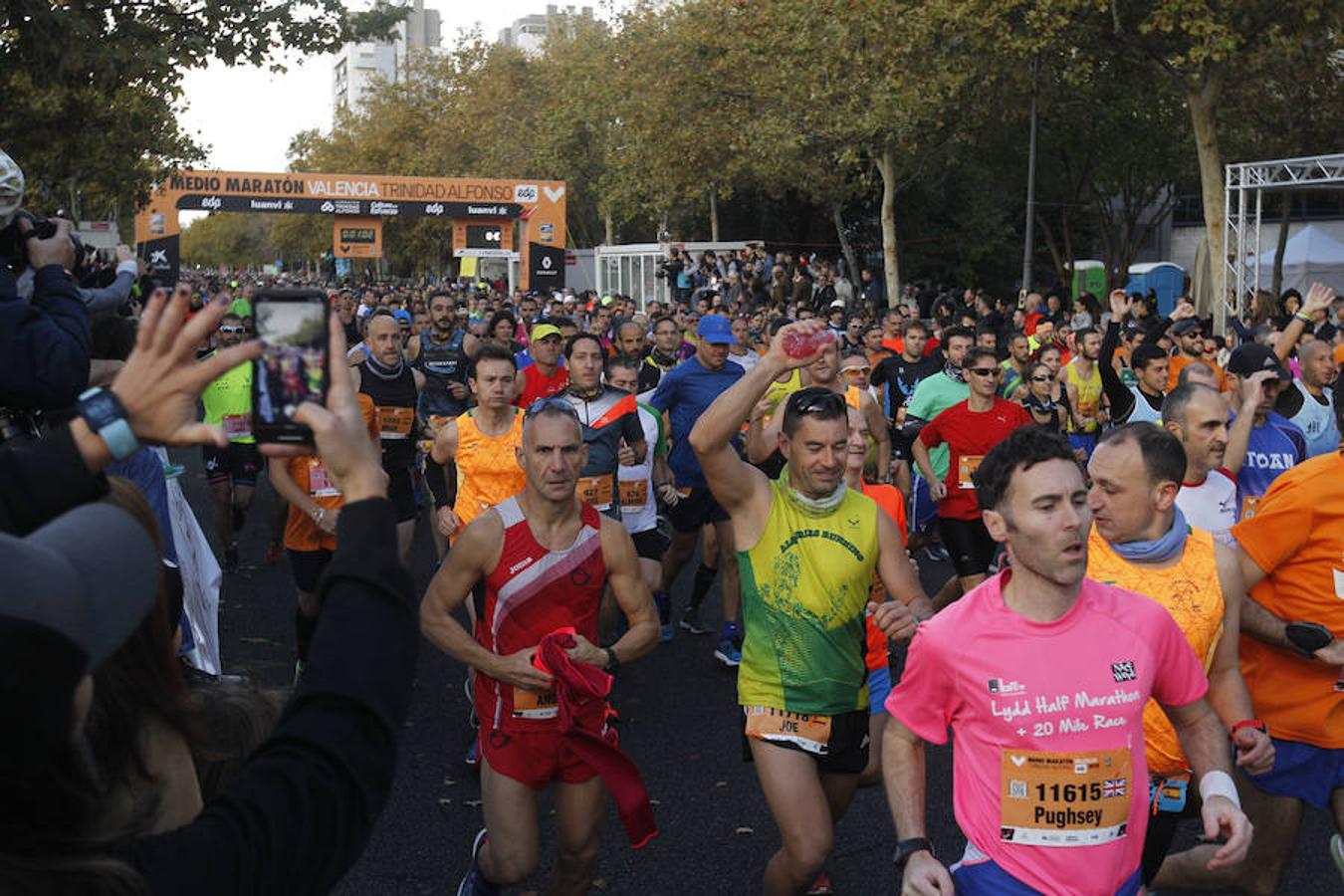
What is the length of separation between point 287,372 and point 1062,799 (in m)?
2.21

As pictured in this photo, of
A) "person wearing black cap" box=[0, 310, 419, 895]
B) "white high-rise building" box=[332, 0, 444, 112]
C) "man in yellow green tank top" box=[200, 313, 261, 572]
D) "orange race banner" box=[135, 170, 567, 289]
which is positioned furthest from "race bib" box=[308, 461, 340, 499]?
"white high-rise building" box=[332, 0, 444, 112]

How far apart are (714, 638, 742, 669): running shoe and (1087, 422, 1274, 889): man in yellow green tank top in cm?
419

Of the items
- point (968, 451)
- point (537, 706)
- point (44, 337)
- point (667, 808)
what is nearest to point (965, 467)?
point (968, 451)

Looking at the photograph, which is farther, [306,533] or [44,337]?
[306,533]

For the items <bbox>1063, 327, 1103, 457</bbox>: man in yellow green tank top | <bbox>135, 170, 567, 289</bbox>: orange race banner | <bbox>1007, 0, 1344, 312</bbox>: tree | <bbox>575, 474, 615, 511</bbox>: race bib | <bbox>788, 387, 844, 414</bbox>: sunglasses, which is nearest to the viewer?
<bbox>788, 387, 844, 414</bbox>: sunglasses

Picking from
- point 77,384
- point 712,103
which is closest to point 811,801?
point 77,384

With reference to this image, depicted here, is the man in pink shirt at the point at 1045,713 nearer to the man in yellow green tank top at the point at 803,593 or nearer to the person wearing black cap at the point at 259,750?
the man in yellow green tank top at the point at 803,593

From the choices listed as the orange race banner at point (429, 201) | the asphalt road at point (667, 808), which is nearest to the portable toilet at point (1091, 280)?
the orange race banner at point (429, 201)

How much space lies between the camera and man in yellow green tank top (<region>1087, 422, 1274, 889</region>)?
13.4 feet

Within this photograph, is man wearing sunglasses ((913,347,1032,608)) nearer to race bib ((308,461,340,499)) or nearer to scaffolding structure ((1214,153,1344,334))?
race bib ((308,461,340,499))

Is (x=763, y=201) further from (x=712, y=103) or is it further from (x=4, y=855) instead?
(x=4, y=855)

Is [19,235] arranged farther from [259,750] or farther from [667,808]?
[667,808]

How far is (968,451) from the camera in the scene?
856 cm

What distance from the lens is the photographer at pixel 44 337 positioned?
353 cm
